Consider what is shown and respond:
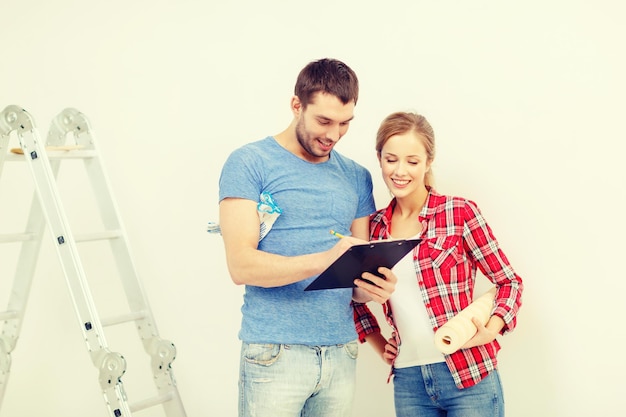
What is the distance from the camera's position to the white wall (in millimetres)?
2492

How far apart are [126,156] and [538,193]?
5.79 feet

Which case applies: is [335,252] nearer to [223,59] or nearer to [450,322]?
[450,322]

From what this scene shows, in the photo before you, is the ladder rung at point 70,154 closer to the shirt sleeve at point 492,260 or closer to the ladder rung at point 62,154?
the ladder rung at point 62,154

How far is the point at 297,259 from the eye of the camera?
1.86 metres

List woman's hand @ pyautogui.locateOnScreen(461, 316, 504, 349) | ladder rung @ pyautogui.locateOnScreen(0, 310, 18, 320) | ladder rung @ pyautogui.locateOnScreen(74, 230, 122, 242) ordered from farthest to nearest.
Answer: ladder rung @ pyautogui.locateOnScreen(0, 310, 18, 320)
ladder rung @ pyautogui.locateOnScreen(74, 230, 122, 242)
woman's hand @ pyautogui.locateOnScreen(461, 316, 504, 349)

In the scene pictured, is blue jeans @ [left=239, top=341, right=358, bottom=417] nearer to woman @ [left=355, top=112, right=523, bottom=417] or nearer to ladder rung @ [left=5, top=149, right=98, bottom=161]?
woman @ [left=355, top=112, right=523, bottom=417]

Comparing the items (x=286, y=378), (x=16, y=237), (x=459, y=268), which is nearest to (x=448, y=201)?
(x=459, y=268)

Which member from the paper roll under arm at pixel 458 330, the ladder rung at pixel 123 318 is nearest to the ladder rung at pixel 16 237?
the ladder rung at pixel 123 318

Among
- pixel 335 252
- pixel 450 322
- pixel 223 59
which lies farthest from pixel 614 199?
pixel 223 59

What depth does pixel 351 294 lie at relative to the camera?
7.02ft

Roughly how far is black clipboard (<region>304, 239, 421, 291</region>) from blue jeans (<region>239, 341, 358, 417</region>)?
8.2 inches

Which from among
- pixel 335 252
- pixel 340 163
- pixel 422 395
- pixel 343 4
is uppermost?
pixel 343 4

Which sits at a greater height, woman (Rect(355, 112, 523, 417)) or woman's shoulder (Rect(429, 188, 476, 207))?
woman's shoulder (Rect(429, 188, 476, 207))

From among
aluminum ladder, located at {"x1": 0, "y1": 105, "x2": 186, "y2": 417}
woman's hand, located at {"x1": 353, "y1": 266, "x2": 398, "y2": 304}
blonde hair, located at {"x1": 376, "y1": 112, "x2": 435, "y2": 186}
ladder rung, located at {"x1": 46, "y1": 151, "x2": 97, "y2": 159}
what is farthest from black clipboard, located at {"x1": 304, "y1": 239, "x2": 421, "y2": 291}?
ladder rung, located at {"x1": 46, "y1": 151, "x2": 97, "y2": 159}
